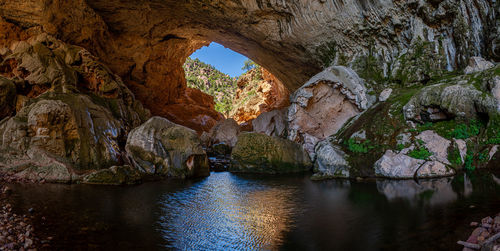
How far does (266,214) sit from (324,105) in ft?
31.1

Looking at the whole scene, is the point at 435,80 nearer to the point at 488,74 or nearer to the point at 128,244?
the point at 488,74

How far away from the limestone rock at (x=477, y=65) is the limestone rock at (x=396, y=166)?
445 centimetres

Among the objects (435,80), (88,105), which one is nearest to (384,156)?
(435,80)

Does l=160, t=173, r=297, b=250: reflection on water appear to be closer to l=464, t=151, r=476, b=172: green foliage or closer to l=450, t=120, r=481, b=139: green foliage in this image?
l=464, t=151, r=476, b=172: green foliage

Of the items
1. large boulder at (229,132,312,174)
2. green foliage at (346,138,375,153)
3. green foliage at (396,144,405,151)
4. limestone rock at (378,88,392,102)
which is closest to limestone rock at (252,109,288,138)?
large boulder at (229,132,312,174)

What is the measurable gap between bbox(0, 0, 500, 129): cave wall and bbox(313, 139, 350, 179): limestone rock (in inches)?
255

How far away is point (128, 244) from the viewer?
12.0 ft

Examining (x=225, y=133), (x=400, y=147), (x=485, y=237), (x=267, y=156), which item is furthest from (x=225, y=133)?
(x=485, y=237)

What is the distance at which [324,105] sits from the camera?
44.7ft

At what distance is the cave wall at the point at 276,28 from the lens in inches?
448

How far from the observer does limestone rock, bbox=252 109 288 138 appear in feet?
59.9

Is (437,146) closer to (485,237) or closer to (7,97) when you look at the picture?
(485,237)

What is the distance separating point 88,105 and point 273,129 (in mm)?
11168

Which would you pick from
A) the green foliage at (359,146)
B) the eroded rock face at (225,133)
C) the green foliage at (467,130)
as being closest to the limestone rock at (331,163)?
the green foliage at (359,146)
